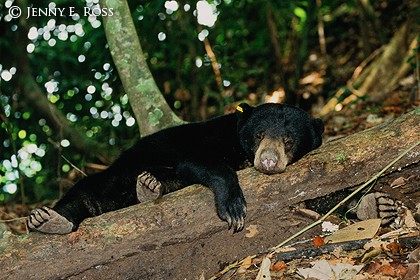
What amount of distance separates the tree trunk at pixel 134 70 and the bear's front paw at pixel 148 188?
152 cm

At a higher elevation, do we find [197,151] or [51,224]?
[51,224]

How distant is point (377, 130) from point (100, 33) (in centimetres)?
375

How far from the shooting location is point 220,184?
12.4 feet

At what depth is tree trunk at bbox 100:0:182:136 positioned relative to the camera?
523 cm

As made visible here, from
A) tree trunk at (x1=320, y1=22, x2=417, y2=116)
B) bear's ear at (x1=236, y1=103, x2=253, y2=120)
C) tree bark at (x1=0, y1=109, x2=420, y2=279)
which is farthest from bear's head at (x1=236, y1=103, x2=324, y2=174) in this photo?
tree trunk at (x1=320, y1=22, x2=417, y2=116)

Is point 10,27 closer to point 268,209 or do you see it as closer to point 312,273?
point 268,209

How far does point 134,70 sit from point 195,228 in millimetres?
2165

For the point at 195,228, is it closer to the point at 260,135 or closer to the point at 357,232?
the point at 357,232

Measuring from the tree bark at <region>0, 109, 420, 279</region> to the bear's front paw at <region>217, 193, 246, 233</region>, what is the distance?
0.08m

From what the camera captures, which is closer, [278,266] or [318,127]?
[278,266]

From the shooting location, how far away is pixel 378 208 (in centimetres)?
389

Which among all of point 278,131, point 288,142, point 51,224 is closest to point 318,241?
point 288,142

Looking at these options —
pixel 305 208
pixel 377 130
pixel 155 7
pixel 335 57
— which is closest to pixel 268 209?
pixel 305 208

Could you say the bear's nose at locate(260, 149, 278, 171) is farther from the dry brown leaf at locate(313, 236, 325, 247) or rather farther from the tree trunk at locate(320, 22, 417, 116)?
the tree trunk at locate(320, 22, 417, 116)
